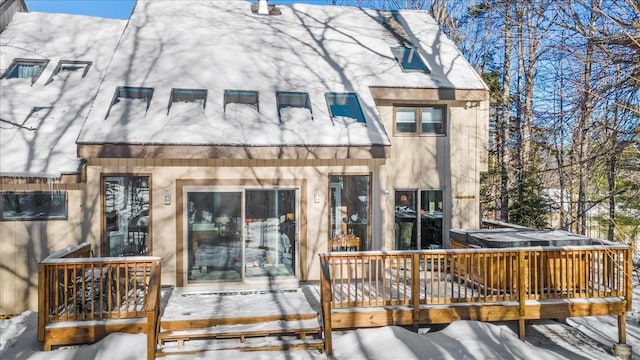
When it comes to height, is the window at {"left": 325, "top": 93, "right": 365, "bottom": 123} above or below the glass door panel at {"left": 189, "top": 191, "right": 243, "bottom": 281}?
above

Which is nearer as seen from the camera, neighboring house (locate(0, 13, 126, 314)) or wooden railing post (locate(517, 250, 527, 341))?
wooden railing post (locate(517, 250, 527, 341))

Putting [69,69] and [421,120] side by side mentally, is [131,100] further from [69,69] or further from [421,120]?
[421,120]

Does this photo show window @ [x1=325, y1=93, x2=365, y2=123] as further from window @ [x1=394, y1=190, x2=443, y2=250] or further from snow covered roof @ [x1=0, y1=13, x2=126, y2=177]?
snow covered roof @ [x1=0, y1=13, x2=126, y2=177]

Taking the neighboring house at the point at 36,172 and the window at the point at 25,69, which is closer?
the neighboring house at the point at 36,172

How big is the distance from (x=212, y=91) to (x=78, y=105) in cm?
264

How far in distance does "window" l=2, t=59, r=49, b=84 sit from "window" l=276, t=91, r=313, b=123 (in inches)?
200

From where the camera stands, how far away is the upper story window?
903 centimetres

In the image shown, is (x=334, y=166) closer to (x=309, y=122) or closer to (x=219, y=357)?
(x=309, y=122)

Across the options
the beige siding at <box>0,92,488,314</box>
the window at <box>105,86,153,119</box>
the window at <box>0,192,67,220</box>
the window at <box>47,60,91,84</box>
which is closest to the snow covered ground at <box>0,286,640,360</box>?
the beige siding at <box>0,92,488,314</box>

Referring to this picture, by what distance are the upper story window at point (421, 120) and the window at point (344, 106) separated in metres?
1.24

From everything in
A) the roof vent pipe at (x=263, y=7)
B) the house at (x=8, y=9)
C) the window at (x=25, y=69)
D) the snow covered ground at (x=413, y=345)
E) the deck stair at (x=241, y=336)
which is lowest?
the snow covered ground at (x=413, y=345)

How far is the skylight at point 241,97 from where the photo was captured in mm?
7949

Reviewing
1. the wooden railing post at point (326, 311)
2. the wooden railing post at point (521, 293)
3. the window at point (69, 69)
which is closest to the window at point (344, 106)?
the wooden railing post at point (326, 311)

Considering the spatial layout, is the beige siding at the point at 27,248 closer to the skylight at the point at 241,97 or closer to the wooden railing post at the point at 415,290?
the skylight at the point at 241,97
